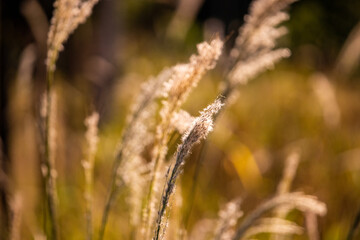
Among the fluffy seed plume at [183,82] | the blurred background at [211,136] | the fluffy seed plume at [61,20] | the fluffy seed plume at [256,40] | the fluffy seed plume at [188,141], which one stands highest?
the blurred background at [211,136]

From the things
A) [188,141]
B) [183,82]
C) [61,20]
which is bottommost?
[188,141]

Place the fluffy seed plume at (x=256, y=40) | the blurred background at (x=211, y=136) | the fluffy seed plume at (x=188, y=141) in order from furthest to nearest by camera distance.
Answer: the blurred background at (x=211, y=136) → the fluffy seed plume at (x=256, y=40) → the fluffy seed plume at (x=188, y=141)

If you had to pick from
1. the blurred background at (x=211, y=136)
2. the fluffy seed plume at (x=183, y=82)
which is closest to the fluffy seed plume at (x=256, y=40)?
the blurred background at (x=211, y=136)

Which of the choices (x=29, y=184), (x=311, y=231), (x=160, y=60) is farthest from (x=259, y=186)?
(x=160, y=60)

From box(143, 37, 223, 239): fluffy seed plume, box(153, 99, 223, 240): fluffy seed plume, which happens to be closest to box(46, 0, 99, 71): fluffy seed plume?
box(143, 37, 223, 239): fluffy seed plume

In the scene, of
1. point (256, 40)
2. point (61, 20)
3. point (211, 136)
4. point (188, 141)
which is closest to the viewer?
point (188, 141)

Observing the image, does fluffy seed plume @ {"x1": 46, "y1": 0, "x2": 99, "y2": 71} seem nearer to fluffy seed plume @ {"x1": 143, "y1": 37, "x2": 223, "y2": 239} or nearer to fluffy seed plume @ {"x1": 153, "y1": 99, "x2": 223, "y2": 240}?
fluffy seed plume @ {"x1": 143, "y1": 37, "x2": 223, "y2": 239}

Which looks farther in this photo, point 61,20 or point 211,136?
point 211,136

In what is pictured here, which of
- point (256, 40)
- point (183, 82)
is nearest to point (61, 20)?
point (183, 82)

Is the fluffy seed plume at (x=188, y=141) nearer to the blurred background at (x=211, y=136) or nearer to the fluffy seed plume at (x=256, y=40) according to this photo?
the blurred background at (x=211, y=136)

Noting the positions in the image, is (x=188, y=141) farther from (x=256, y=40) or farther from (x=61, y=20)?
(x=256, y=40)

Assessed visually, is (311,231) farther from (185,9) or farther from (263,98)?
(263,98)
